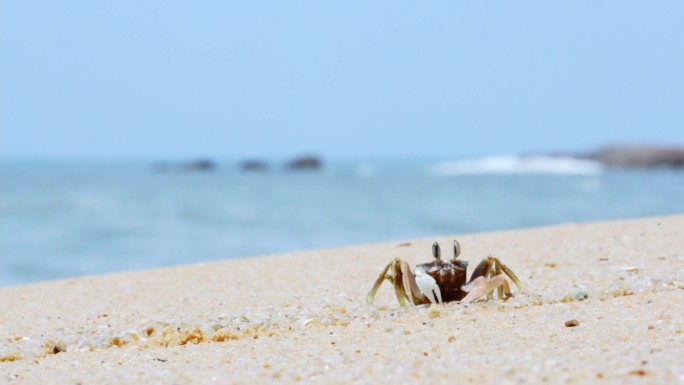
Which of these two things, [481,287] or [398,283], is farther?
[398,283]

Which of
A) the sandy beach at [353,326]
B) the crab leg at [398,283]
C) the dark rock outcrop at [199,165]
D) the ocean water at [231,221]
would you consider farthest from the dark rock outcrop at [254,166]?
the crab leg at [398,283]

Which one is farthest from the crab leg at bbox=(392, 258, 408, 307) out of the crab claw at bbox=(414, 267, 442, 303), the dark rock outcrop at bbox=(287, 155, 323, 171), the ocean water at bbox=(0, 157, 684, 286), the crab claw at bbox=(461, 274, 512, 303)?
the dark rock outcrop at bbox=(287, 155, 323, 171)

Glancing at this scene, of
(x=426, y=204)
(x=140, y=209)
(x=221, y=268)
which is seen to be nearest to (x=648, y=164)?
(x=426, y=204)

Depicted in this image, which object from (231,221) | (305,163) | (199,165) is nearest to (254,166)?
(305,163)

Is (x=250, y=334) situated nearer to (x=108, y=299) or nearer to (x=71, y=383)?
(x=71, y=383)

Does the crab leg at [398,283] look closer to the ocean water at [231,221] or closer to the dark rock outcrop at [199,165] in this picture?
the ocean water at [231,221]

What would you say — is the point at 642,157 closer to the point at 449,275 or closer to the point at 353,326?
the point at 449,275
